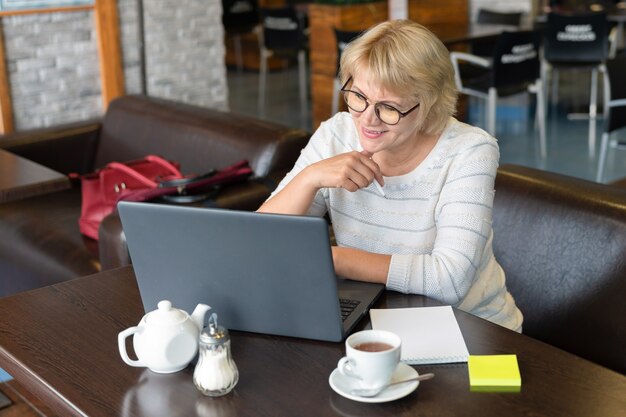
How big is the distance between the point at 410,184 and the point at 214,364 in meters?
0.71

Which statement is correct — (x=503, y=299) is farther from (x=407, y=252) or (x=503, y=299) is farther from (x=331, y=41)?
(x=331, y=41)

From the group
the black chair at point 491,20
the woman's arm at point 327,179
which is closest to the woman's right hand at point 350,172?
the woman's arm at point 327,179

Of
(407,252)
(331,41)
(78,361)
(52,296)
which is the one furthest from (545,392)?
(331,41)

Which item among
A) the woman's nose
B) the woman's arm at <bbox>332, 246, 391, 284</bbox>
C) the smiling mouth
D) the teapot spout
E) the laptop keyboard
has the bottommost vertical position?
the laptop keyboard

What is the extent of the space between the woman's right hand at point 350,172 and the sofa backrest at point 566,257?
0.61 meters

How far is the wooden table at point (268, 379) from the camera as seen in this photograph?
130 centimetres

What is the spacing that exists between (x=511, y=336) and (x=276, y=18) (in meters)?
→ 6.20

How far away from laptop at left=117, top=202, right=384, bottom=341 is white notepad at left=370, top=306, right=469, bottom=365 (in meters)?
0.06

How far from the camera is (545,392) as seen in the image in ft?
4.36

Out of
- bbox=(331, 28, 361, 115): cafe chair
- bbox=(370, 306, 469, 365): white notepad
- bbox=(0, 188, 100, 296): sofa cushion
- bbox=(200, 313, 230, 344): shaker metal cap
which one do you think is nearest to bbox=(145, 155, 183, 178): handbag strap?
bbox=(0, 188, 100, 296): sofa cushion

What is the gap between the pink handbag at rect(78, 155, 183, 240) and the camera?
9.97ft

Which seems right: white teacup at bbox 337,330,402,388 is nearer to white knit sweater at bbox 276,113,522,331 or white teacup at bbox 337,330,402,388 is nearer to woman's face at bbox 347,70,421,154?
white knit sweater at bbox 276,113,522,331

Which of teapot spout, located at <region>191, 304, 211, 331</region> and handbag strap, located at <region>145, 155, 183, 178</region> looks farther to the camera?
handbag strap, located at <region>145, 155, 183, 178</region>

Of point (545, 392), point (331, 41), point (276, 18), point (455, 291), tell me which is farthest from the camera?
point (276, 18)
